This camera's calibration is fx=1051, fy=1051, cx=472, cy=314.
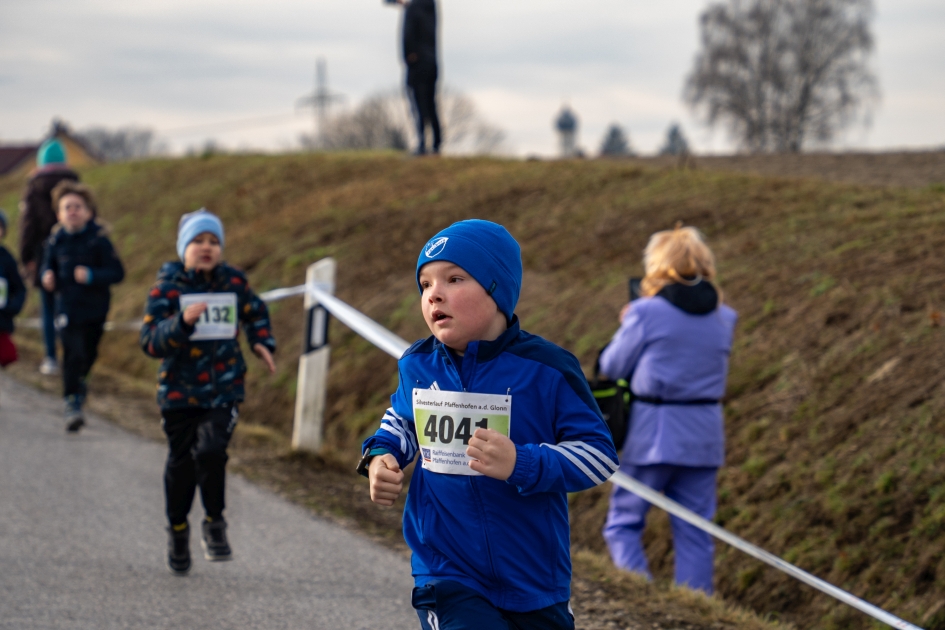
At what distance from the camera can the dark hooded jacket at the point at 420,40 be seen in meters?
15.9

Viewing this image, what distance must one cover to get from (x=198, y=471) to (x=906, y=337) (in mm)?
4394

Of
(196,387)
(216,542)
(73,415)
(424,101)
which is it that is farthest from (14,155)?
(216,542)

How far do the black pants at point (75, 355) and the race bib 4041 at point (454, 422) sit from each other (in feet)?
22.4

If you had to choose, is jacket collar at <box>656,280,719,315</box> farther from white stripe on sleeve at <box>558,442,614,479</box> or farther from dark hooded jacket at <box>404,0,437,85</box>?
dark hooded jacket at <box>404,0,437,85</box>

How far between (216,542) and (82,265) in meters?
4.37

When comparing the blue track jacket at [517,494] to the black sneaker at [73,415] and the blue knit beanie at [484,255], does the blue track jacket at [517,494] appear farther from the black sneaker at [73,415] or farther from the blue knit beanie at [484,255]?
the black sneaker at [73,415]

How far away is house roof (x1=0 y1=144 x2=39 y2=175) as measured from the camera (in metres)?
87.9

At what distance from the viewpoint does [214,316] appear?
5.25m

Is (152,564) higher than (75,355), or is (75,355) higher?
(75,355)

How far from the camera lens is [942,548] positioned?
514cm

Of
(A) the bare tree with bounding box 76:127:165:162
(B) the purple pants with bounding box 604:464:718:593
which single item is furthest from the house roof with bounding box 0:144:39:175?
(B) the purple pants with bounding box 604:464:718:593

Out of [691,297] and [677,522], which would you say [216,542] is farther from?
[691,297]

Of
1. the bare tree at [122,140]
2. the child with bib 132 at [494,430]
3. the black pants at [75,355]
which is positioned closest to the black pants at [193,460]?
the child with bib 132 at [494,430]

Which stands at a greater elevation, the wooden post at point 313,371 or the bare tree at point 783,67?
the bare tree at point 783,67
